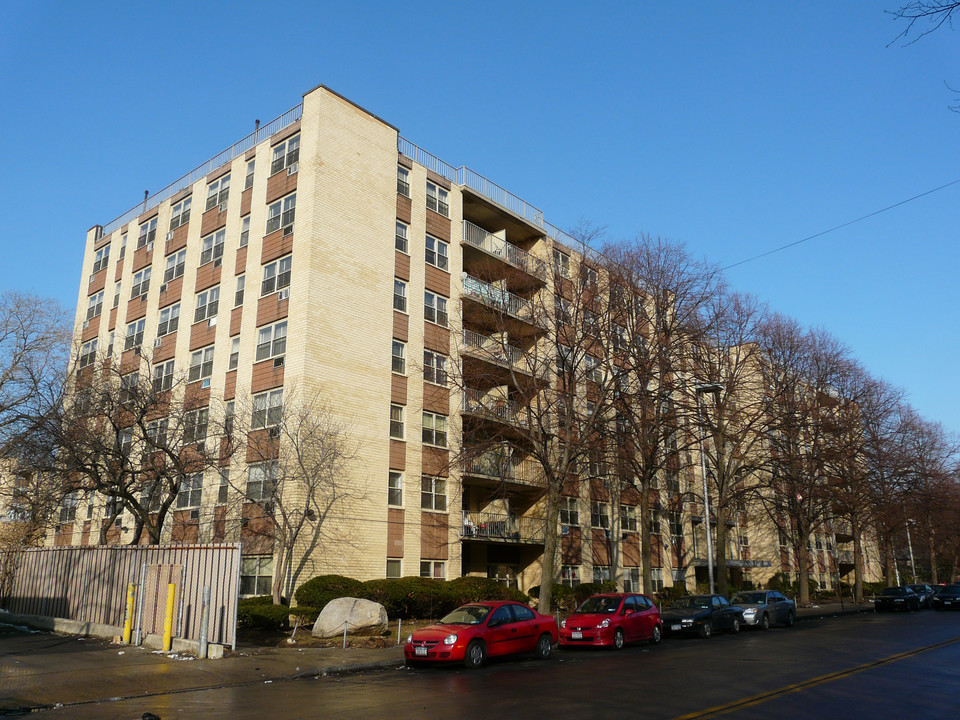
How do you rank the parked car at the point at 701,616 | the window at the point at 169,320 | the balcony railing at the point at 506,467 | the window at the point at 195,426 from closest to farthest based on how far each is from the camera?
1. the parked car at the point at 701,616
2. the window at the point at 195,426
3. the balcony railing at the point at 506,467
4. the window at the point at 169,320

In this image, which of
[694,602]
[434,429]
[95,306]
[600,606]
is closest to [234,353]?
[434,429]

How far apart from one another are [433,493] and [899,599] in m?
29.4

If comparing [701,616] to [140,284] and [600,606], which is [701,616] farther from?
[140,284]

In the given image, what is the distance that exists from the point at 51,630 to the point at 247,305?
1495cm

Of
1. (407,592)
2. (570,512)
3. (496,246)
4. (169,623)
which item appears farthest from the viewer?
(570,512)

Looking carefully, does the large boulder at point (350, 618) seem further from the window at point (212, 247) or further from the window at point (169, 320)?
the window at point (169, 320)

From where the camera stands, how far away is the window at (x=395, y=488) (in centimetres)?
3091

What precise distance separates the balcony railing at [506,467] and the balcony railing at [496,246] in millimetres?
9621

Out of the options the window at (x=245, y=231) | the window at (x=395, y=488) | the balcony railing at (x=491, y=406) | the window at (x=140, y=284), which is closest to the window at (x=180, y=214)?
the window at (x=140, y=284)

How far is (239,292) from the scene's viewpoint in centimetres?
3359

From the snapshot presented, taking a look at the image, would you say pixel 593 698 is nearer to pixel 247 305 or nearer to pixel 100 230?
pixel 247 305

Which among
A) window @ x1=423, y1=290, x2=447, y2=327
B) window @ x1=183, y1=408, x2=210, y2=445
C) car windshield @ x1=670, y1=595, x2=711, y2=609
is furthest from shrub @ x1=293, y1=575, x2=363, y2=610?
window @ x1=423, y1=290, x2=447, y2=327

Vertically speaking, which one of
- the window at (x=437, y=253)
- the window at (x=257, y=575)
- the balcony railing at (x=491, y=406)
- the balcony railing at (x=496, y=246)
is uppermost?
the balcony railing at (x=496, y=246)

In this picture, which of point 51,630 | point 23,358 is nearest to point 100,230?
point 23,358
